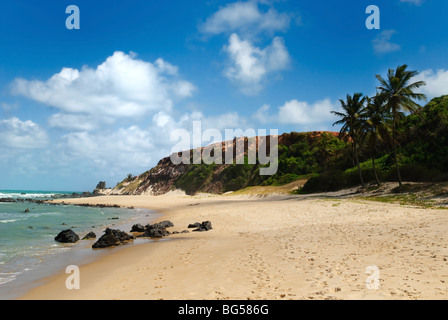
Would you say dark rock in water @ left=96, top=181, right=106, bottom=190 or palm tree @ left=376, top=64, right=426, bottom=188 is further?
dark rock in water @ left=96, top=181, right=106, bottom=190

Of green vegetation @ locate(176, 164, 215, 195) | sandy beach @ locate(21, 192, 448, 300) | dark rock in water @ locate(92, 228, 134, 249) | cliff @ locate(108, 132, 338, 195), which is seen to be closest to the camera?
sandy beach @ locate(21, 192, 448, 300)

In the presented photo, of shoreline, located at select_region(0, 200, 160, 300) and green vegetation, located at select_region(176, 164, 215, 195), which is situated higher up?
green vegetation, located at select_region(176, 164, 215, 195)

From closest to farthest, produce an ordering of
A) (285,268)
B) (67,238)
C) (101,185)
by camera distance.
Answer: (285,268)
(67,238)
(101,185)

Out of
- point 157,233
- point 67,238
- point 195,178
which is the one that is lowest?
point 67,238

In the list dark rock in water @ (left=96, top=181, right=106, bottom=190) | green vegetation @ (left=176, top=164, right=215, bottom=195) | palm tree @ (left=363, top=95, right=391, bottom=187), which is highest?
palm tree @ (left=363, top=95, right=391, bottom=187)

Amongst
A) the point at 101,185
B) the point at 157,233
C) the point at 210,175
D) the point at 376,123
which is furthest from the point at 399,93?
the point at 101,185

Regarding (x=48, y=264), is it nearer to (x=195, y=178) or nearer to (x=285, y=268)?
(x=285, y=268)

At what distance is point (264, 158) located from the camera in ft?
243

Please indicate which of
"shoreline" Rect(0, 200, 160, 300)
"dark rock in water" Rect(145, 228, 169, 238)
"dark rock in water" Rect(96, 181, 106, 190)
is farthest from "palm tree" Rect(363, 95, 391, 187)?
"dark rock in water" Rect(96, 181, 106, 190)

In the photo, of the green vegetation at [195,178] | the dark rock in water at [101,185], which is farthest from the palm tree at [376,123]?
the dark rock in water at [101,185]

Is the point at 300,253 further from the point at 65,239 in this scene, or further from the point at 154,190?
the point at 154,190

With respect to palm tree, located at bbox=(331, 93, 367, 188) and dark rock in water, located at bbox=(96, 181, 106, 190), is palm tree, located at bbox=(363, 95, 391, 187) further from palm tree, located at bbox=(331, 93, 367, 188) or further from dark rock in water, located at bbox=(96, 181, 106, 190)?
dark rock in water, located at bbox=(96, 181, 106, 190)

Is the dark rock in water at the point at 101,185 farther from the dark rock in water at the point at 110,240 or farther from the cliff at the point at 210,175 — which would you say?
the dark rock in water at the point at 110,240

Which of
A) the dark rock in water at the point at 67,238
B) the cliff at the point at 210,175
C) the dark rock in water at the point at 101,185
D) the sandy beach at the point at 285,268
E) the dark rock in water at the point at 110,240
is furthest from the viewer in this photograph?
the dark rock in water at the point at 101,185
